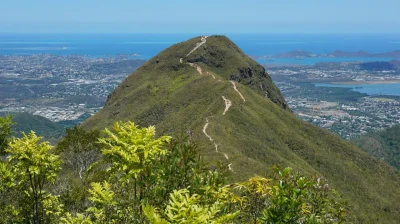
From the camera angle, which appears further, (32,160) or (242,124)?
(242,124)

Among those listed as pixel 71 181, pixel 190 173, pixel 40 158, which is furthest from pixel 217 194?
pixel 71 181

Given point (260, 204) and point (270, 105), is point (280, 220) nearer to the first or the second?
point (260, 204)

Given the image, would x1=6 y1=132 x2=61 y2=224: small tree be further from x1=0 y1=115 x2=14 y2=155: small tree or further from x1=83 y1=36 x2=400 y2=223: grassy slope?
x1=83 y1=36 x2=400 y2=223: grassy slope

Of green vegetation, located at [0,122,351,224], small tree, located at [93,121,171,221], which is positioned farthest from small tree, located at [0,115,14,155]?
small tree, located at [93,121,171,221]

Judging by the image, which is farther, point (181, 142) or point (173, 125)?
point (173, 125)

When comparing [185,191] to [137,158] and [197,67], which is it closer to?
[137,158]

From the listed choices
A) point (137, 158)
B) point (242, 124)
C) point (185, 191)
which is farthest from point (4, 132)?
point (242, 124)
